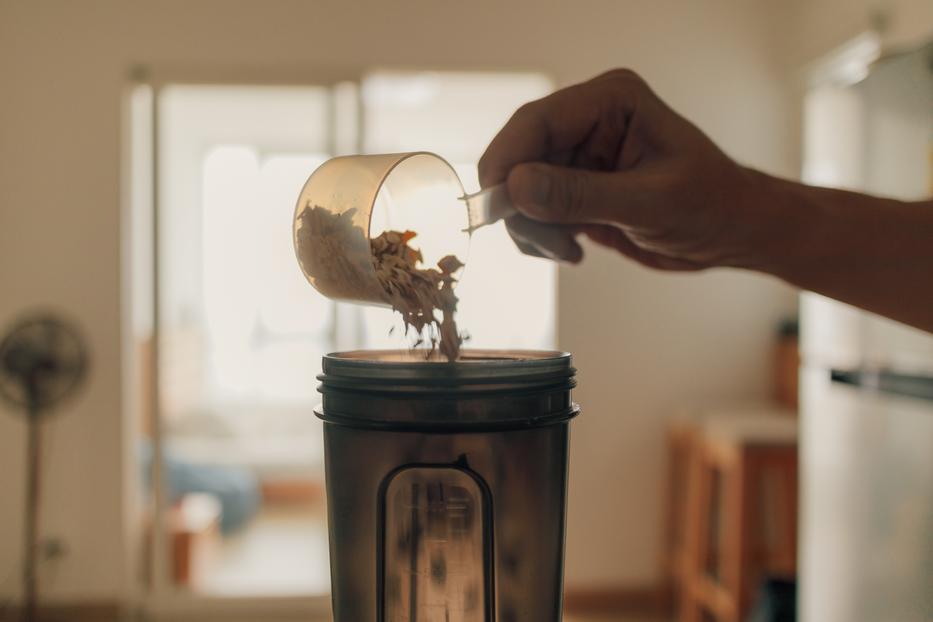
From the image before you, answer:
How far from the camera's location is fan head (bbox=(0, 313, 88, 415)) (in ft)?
9.89

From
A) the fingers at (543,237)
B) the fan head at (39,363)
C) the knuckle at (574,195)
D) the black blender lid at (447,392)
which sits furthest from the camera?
the fan head at (39,363)

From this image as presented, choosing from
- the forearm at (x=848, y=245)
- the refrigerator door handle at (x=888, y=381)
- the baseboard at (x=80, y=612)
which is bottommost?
the baseboard at (x=80, y=612)

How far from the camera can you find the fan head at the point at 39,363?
9.89 feet

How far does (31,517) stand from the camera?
9.99 feet

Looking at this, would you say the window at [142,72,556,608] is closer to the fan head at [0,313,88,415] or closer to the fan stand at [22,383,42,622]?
the fan head at [0,313,88,415]

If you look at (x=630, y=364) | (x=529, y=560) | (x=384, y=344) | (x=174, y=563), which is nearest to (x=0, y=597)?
(x=174, y=563)

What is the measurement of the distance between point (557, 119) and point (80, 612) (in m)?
3.17

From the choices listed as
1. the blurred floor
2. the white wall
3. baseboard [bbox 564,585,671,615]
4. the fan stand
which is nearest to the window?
the blurred floor

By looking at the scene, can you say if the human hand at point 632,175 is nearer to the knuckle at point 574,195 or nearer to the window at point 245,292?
the knuckle at point 574,195

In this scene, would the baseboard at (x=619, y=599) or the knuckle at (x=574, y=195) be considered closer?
the knuckle at (x=574, y=195)

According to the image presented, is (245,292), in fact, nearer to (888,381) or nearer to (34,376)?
(34,376)

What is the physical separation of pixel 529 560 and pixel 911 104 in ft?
4.17

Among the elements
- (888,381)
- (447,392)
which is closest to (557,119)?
(447,392)

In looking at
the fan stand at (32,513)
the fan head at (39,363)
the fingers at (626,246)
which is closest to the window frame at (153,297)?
the fan head at (39,363)
